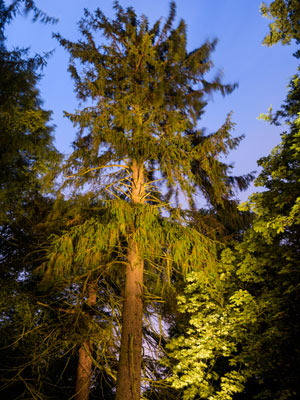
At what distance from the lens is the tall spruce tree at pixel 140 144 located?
5531 millimetres

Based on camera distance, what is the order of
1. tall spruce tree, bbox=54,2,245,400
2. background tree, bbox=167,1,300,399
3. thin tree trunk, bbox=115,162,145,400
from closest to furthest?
thin tree trunk, bbox=115,162,145,400 → tall spruce tree, bbox=54,2,245,400 → background tree, bbox=167,1,300,399

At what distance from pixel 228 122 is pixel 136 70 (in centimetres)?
300

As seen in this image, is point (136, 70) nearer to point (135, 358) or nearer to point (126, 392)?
point (135, 358)

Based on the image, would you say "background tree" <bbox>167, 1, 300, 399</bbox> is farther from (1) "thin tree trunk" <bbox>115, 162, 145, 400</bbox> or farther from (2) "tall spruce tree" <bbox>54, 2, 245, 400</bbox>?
(1) "thin tree trunk" <bbox>115, 162, 145, 400</bbox>

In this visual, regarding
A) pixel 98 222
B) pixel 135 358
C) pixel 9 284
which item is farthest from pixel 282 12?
pixel 9 284

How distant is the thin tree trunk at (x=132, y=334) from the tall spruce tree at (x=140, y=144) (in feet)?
0.05

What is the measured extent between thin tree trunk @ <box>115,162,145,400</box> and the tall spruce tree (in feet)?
0.05

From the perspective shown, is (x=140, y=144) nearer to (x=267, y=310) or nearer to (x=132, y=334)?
(x=132, y=334)

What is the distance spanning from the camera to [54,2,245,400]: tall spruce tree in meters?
5.53

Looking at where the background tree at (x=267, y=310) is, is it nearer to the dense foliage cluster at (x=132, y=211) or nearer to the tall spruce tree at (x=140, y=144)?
the dense foliage cluster at (x=132, y=211)

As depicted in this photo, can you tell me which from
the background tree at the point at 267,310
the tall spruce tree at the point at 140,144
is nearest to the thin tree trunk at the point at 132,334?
the tall spruce tree at the point at 140,144

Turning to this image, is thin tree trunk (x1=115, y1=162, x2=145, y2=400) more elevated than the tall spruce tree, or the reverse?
the tall spruce tree

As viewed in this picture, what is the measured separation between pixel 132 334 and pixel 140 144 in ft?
12.1

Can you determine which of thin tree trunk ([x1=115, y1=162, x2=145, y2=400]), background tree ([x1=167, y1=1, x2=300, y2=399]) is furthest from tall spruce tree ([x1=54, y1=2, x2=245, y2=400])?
background tree ([x1=167, y1=1, x2=300, y2=399])
